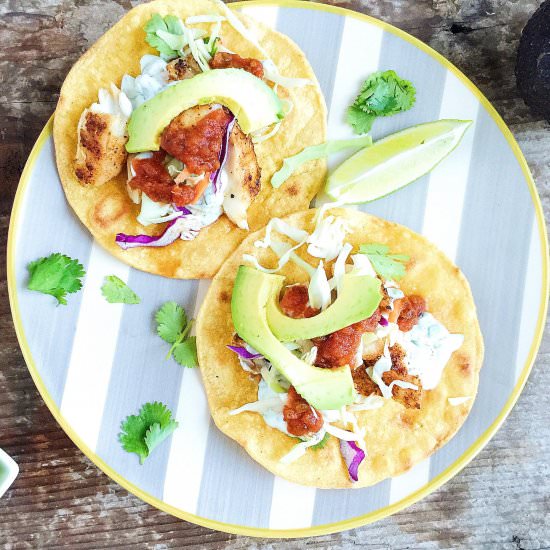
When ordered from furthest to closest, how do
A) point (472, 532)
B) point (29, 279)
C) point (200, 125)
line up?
1. point (472, 532)
2. point (29, 279)
3. point (200, 125)

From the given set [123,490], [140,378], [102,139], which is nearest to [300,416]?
[140,378]

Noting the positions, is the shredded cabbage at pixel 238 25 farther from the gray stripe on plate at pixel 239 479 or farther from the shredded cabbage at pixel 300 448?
the shredded cabbage at pixel 300 448

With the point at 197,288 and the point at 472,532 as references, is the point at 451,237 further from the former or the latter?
the point at 472,532

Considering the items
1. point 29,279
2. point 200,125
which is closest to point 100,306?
point 29,279

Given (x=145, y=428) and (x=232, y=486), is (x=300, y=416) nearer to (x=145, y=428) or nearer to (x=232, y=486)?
(x=232, y=486)

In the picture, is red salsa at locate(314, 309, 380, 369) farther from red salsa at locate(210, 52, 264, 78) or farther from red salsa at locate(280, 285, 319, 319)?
red salsa at locate(210, 52, 264, 78)

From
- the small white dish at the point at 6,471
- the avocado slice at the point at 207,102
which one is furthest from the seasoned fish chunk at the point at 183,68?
the small white dish at the point at 6,471
